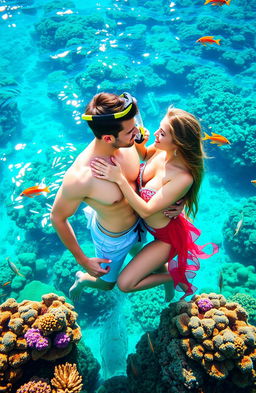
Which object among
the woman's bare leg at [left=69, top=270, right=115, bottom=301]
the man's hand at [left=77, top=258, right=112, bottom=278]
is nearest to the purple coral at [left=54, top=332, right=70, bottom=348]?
the woman's bare leg at [left=69, top=270, right=115, bottom=301]

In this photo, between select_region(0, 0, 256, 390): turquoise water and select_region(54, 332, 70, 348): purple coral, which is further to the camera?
select_region(0, 0, 256, 390): turquoise water

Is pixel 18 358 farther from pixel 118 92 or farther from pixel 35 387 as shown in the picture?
pixel 118 92

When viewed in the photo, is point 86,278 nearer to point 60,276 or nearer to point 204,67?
point 60,276

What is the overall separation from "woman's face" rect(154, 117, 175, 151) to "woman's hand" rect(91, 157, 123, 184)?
2.10 feet

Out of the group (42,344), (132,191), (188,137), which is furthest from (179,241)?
(42,344)

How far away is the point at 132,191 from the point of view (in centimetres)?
285

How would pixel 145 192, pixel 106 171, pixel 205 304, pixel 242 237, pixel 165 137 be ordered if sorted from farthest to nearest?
1. pixel 242 237
2. pixel 205 304
3. pixel 145 192
4. pixel 165 137
5. pixel 106 171

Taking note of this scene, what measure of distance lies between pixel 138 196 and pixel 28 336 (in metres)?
2.46

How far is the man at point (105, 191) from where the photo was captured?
2531 millimetres

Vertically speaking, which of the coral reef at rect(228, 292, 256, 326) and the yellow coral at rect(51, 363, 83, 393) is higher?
the yellow coral at rect(51, 363, 83, 393)

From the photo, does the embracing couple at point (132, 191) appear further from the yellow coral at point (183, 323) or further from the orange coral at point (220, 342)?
the orange coral at point (220, 342)

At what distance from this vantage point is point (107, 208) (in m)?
3.12

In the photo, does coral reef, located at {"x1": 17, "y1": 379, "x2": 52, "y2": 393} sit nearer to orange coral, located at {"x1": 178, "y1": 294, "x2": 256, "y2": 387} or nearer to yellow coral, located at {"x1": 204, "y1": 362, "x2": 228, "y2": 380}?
orange coral, located at {"x1": 178, "y1": 294, "x2": 256, "y2": 387}

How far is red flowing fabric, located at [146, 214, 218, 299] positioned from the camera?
11.3ft
